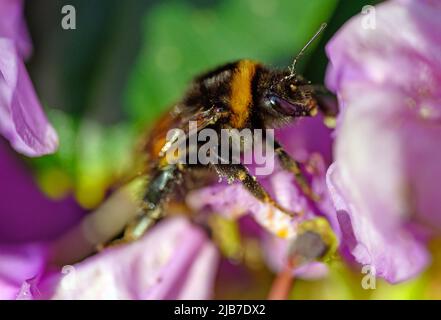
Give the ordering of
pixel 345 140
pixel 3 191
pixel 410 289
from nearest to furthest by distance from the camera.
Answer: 1. pixel 345 140
2. pixel 410 289
3. pixel 3 191

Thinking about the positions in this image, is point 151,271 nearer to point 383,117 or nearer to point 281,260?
point 281,260

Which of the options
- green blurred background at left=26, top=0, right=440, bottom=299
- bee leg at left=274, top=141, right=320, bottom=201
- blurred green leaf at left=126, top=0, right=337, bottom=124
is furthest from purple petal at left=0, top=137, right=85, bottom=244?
bee leg at left=274, top=141, right=320, bottom=201

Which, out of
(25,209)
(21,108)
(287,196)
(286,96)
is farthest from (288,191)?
(25,209)

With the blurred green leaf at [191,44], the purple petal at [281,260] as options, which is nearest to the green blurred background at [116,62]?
the blurred green leaf at [191,44]

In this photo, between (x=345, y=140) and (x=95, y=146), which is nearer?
(x=345, y=140)
